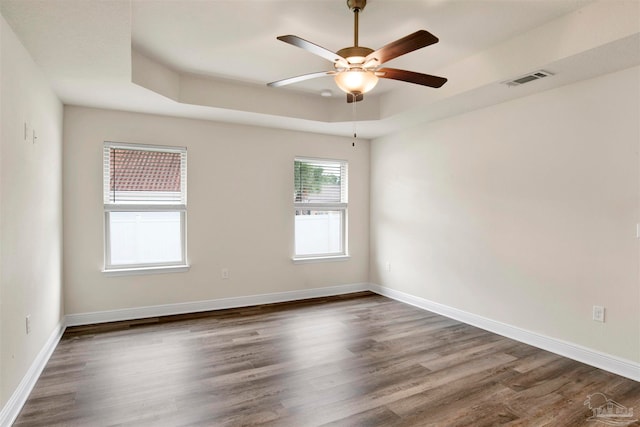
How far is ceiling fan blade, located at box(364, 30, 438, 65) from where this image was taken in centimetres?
188

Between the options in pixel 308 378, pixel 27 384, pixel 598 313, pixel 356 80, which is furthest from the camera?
pixel 598 313

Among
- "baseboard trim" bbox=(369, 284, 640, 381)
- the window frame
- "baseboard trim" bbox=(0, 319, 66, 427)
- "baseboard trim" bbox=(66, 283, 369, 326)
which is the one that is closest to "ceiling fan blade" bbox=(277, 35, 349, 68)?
"baseboard trim" bbox=(0, 319, 66, 427)

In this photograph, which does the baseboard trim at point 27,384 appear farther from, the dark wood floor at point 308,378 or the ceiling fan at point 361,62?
the ceiling fan at point 361,62

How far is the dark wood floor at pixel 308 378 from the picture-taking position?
2.25 meters

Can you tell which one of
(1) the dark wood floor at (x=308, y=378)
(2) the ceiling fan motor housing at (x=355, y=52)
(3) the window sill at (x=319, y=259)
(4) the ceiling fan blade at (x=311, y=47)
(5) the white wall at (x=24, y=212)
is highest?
(2) the ceiling fan motor housing at (x=355, y=52)

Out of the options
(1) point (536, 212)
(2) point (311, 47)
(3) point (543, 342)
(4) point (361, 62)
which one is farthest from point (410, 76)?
(3) point (543, 342)

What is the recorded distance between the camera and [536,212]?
11.2 feet

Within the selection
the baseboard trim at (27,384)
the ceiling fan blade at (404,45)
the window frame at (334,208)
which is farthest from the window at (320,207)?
the ceiling fan blade at (404,45)

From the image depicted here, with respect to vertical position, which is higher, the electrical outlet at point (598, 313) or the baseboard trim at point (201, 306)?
the electrical outlet at point (598, 313)

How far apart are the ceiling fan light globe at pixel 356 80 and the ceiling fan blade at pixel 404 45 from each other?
0.09 metres

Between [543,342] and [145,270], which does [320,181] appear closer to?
[145,270]

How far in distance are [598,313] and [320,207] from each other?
3.38m

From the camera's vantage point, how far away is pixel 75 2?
6.27ft

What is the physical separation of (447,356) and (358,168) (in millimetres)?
3117
